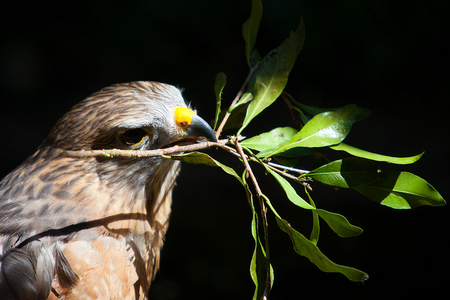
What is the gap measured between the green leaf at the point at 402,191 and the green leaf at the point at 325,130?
0.18 m

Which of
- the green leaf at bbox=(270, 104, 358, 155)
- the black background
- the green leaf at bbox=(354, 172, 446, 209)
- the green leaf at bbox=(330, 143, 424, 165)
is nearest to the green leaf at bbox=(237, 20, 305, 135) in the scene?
the green leaf at bbox=(270, 104, 358, 155)

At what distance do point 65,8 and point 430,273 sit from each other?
13.4 feet

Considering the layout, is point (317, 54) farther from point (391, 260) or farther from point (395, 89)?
point (391, 260)

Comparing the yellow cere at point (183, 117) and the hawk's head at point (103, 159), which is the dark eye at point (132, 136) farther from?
the yellow cere at point (183, 117)

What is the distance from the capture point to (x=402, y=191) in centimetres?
104

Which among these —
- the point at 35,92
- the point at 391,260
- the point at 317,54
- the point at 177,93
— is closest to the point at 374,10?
the point at 317,54

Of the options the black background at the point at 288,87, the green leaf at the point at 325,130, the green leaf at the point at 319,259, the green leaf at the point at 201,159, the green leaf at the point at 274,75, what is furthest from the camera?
the black background at the point at 288,87

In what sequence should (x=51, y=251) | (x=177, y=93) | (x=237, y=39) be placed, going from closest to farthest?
(x=51, y=251), (x=177, y=93), (x=237, y=39)

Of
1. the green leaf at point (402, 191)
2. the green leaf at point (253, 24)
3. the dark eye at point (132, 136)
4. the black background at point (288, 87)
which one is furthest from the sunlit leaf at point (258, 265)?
the black background at point (288, 87)

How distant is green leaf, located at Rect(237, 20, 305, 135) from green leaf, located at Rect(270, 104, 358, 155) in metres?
0.19

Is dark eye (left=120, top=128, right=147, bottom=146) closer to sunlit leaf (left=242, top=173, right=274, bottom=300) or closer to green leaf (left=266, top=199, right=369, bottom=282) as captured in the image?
sunlit leaf (left=242, top=173, right=274, bottom=300)

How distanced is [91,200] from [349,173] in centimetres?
93

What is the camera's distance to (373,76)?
290cm

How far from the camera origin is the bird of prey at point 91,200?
122 cm
